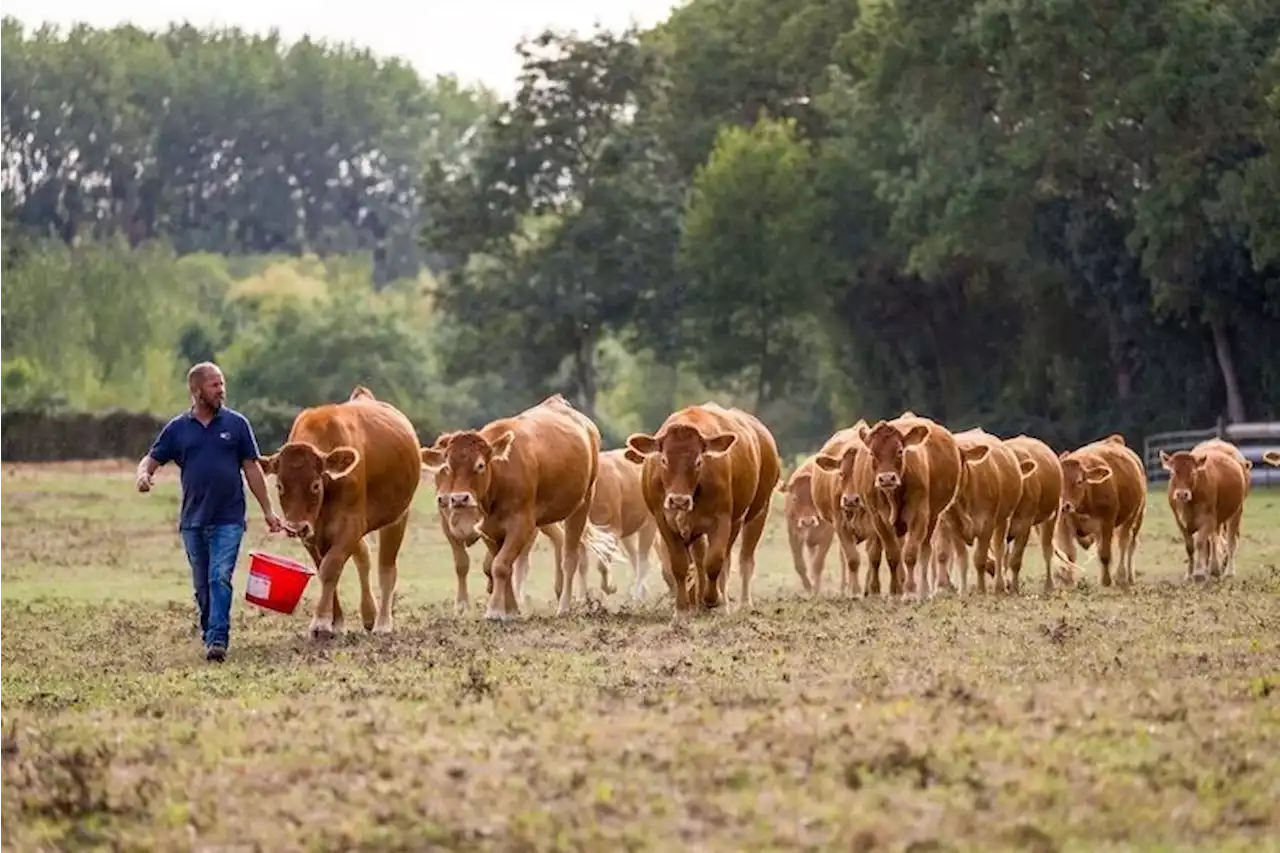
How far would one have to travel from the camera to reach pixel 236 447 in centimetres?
1836

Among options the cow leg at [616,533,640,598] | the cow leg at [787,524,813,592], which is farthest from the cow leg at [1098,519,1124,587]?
the cow leg at [616,533,640,598]

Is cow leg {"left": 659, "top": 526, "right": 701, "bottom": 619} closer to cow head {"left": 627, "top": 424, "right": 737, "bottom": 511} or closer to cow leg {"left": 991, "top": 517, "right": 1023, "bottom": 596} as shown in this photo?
cow head {"left": 627, "top": 424, "right": 737, "bottom": 511}

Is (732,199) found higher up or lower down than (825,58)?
lower down

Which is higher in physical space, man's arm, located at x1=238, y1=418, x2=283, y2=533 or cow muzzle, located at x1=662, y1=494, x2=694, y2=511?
man's arm, located at x1=238, y1=418, x2=283, y2=533

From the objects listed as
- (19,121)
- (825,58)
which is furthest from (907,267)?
(19,121)

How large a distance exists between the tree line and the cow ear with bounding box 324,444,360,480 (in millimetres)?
32841

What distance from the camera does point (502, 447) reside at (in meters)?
22.0

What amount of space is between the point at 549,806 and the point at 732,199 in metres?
61.8

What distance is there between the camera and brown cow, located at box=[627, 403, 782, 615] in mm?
21812

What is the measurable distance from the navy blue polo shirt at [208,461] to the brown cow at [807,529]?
416 inches

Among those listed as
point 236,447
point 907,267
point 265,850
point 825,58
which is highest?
point 825,58

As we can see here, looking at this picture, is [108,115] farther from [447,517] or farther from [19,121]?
[447,517]

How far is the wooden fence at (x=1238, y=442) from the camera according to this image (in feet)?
164

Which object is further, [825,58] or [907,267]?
[825,58]
